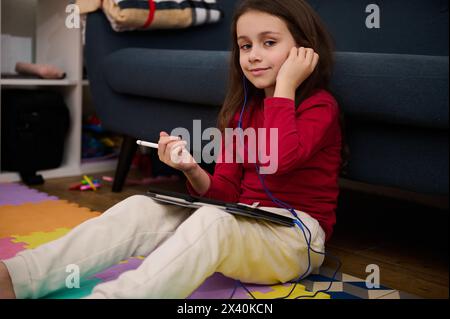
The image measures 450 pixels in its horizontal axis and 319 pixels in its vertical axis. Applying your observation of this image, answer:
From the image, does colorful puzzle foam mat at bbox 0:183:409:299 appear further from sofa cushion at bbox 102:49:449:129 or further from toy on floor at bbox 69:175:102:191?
sofa cushion at bbox 102:49:449:129

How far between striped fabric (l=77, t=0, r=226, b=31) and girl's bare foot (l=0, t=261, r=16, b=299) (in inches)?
34.4

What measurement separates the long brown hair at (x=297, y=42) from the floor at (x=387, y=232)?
10.8 inches

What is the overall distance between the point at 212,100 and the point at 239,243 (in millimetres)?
475

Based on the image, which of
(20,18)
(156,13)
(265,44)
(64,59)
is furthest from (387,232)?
(20,18)

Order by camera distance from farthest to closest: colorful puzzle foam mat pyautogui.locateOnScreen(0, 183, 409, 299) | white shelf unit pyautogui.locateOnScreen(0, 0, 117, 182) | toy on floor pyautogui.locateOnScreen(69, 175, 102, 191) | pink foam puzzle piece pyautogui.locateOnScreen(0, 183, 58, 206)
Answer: white shelf unit pyautogui.locateOnScreen(0, 0, 117, 182), toy on floor pyautogui.locateOnScreen(69, 175, 102, 191), pink foam puzzle piece pyautogui.locateOnScreen(0, 183, 58, 206), colorful puzzle foam mat pyautogui.locateOnScreen(0, 183, 409, 299)

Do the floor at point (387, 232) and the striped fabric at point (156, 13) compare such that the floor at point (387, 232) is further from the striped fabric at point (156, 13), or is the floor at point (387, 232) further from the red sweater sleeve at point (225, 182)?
the striped fabric at point (156, 13)

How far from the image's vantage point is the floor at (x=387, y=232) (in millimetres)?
1002

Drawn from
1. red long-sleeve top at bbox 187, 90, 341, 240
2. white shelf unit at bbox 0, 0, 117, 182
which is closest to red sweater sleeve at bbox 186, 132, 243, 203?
red long-sleeve top at bbox 187, 90, 341, 240

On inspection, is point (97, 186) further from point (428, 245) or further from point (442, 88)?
point (442, 88)

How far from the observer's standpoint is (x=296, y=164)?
899 millimetres

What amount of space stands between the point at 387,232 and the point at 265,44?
0.58 meters

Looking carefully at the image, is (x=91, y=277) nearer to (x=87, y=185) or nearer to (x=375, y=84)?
(x=375, y=84)

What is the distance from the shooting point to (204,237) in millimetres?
776

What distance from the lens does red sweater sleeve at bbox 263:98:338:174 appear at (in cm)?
89
